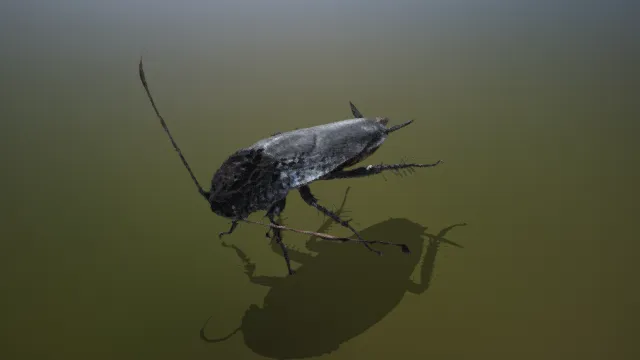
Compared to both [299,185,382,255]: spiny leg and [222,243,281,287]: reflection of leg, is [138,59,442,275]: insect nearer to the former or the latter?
[299,185,382,255]: spiny leg

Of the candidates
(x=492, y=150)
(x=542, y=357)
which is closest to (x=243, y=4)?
(x=492, y=150)

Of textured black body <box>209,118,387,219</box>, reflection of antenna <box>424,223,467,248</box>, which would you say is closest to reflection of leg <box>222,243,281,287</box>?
textured black body <box>209,118,387,219</box>

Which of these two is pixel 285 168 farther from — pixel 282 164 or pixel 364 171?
pixel 364 171

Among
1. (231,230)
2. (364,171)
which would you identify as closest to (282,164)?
(231,230)

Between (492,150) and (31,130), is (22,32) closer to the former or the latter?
(31,130)

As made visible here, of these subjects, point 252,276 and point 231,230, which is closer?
point 252,276

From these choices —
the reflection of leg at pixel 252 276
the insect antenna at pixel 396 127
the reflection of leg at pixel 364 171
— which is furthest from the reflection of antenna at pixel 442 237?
the reflection of leg at pixel 252 276

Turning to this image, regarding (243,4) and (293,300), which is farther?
(243,4)
